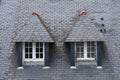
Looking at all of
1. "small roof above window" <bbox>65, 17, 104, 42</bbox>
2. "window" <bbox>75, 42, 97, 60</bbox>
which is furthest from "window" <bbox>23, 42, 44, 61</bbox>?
"window" <bbox>75, 42, 97, 60</bbox>

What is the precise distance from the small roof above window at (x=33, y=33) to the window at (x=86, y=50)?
6.00 feet

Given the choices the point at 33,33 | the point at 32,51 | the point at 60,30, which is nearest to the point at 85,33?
the point at 60,30

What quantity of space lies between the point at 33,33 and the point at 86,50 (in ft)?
11.0

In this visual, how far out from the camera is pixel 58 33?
1565 cm

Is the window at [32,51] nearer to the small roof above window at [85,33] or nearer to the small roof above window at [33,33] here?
the small roof above window at [33,33]

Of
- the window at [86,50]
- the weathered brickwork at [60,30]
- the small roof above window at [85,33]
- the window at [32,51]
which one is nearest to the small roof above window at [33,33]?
the window at [32,51]

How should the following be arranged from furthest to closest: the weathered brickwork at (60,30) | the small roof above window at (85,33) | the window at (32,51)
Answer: the window at (32,51)
the small roof above window at (85,33)
the weathered brickwork at (60,30)

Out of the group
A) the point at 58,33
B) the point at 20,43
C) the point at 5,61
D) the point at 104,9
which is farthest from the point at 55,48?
the point at 104,9

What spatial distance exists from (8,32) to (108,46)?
632 cm

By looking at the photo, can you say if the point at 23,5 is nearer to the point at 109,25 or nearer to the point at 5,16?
the point at 5,16

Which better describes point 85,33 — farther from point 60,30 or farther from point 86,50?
point 60,30

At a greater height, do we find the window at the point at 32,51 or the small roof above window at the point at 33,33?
the small roof above window at the point at 33,33

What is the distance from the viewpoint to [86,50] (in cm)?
1515

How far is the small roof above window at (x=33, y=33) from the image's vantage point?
14609mm
